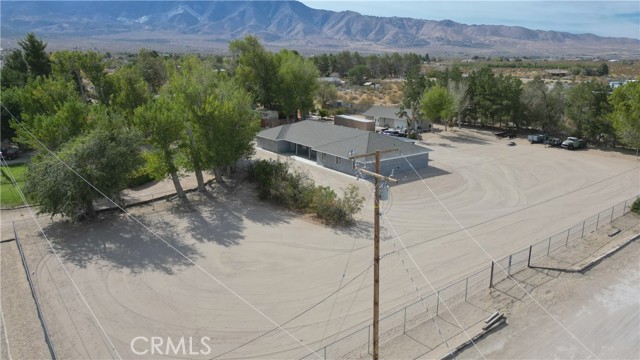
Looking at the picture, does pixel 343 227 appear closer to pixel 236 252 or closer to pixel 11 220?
pixel 236 252

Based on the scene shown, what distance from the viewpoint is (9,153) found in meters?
45.1

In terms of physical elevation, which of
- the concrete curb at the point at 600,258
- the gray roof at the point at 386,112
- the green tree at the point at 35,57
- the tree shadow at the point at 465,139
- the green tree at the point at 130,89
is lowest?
the concrete curb at the point at 600,258

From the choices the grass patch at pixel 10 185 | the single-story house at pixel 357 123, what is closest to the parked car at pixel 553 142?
the single-story house at pixel 357 123

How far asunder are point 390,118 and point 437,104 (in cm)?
760

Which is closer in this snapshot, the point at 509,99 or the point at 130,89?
the point at 130,89

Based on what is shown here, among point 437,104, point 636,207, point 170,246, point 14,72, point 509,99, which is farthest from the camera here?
point 509,99

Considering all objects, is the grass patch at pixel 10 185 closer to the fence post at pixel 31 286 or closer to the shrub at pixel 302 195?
the fence post at pixel 31 286

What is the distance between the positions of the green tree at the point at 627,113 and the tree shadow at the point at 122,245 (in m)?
44.1

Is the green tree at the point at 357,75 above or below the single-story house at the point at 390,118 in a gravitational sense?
above

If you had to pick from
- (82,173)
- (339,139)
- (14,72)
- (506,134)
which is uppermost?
(14,72)

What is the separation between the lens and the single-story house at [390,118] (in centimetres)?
6272

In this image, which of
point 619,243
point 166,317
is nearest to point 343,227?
point 166,317

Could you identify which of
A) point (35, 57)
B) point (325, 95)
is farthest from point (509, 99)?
point (35, 57)

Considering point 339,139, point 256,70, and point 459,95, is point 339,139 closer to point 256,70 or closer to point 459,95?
point 256,70
